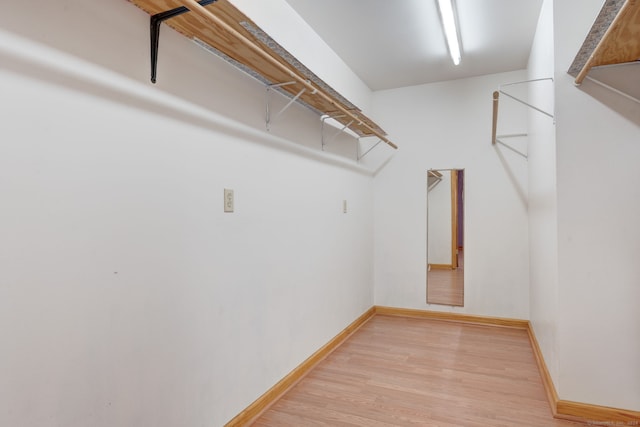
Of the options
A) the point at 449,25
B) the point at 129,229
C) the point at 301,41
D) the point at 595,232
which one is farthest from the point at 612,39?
the point at 129,229

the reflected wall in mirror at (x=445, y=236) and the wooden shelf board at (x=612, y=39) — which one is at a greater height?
the wooden shelf board at (x=612, y=39)

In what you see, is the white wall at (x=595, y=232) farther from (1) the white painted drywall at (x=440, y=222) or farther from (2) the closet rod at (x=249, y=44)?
(1) the white painted drywall at (x=440, y=222)

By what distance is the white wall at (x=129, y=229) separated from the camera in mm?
1092

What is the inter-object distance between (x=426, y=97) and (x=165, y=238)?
137 inches

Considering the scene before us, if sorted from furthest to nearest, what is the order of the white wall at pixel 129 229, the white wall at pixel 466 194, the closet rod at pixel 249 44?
the white wall at pixel 466 194, the closet rod at pixel 249 44, the white wall at pixel 129 229

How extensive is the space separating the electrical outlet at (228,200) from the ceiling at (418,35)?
4.80ft

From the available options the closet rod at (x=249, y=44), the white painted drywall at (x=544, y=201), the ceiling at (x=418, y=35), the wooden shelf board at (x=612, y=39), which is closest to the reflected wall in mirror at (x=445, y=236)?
the white painted drywall at (x=544, y=201)

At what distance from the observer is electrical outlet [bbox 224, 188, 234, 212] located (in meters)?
1.93

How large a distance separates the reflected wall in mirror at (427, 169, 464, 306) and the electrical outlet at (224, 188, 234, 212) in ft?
9.10

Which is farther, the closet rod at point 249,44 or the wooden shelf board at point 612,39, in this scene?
the wooden shelf board at point 612,39

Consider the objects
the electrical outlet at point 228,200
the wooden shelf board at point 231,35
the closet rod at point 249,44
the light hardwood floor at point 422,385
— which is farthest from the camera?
the light hardwood floor at point 422,385

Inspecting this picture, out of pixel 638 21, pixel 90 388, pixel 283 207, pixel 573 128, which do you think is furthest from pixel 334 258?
pixel 638 21

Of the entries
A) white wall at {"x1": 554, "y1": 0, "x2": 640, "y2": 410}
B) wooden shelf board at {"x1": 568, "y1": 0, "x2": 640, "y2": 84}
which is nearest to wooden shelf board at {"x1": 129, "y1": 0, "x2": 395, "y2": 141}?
wooden shelf board at {"x1": 568, "y1": 0, "x2": 640, "y2": 84}

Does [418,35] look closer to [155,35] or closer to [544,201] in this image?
[544,201]
